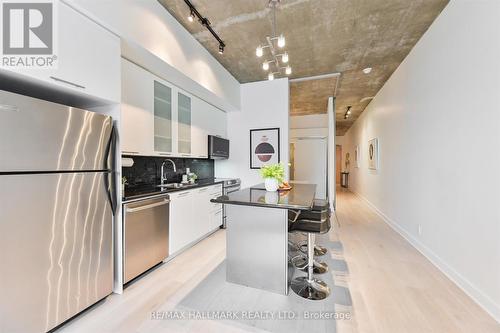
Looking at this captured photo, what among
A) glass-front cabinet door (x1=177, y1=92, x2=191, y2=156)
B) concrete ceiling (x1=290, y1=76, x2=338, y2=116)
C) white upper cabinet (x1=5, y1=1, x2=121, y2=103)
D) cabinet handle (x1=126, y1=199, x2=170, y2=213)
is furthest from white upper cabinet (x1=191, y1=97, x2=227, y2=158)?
concrete ceiling (x1=290, y1=76, x2=338, y2=116)

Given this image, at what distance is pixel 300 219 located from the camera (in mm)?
2221

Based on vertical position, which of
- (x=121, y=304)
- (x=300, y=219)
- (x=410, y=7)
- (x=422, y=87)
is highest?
A: (x=410, y=7)

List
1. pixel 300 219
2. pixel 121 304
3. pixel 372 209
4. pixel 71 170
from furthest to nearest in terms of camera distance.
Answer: pixel 372 209, pixel 300 219, pixel 121 304, pixel 71 170

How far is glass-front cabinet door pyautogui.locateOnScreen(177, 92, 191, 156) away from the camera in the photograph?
325 centimetres

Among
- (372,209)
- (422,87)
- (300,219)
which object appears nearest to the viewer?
(300,219)

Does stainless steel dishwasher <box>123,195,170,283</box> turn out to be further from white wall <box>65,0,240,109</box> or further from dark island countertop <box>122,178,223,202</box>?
white wall <box>65,0,240,109</box>

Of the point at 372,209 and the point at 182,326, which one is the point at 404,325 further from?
the point at 372,209

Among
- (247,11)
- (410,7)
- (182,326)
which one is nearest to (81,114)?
(182,326)

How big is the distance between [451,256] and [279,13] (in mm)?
3521

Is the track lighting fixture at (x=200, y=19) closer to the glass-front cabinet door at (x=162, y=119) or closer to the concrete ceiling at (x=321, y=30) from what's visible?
the concrete ceiling at (x=321, y=30)

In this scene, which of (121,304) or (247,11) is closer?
(121,304)

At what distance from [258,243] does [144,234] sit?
127 cm

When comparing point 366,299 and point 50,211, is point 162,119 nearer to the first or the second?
point 50,211
